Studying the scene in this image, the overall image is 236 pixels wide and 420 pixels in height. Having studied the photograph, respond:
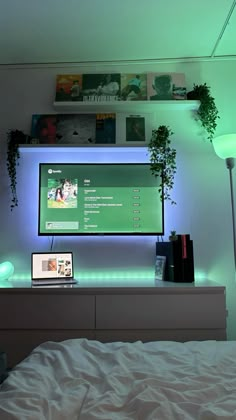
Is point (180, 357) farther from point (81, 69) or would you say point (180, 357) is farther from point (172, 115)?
point (81, 69)

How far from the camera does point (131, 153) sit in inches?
103

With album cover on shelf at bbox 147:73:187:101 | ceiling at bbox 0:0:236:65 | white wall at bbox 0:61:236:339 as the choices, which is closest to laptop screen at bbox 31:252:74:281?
white wall at bbox 0:61:236:339

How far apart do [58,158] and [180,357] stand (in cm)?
192

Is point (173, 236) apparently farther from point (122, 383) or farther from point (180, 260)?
point (122, 383)

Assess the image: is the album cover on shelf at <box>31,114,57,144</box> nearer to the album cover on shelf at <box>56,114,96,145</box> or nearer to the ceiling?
the album cover on shelf at <box>56,114,96,145</box>

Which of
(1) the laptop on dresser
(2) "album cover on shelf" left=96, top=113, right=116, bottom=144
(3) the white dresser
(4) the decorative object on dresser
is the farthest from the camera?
(2) "album cover on shelf" left=96, top=113, right=116, bottom=144

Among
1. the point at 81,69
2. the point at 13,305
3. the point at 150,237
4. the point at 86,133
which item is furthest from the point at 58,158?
the point at 13,305

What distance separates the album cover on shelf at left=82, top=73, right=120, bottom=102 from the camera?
2646mm

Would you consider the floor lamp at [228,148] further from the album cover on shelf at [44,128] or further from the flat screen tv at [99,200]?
the album cover on shelf at [44,128]

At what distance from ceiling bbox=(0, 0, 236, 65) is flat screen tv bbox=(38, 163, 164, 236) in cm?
96

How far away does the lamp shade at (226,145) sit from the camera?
2.29 meters

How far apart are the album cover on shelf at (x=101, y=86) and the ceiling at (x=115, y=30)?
0.47 ft

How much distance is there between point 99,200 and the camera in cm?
253

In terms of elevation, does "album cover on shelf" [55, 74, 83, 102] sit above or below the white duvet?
above
